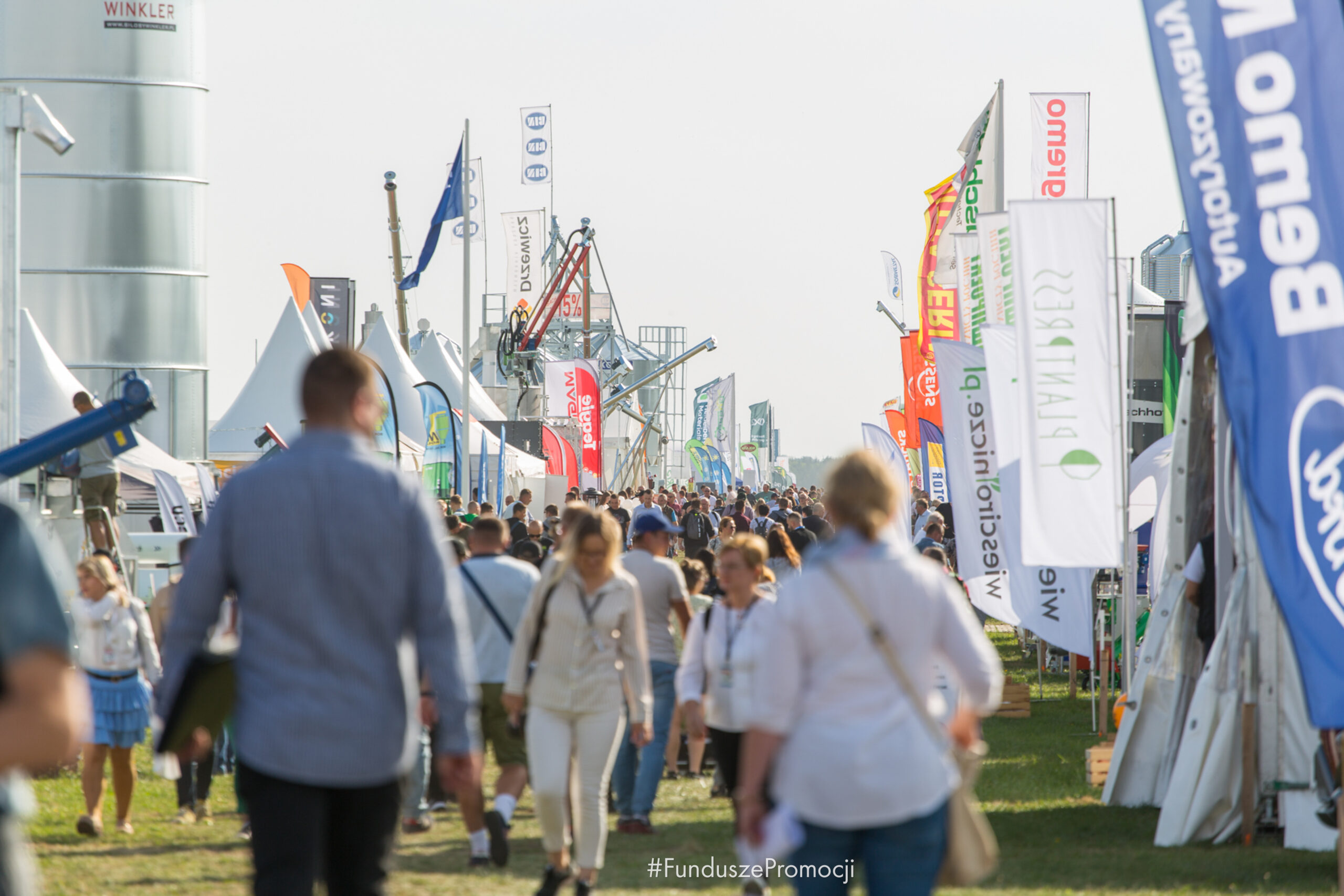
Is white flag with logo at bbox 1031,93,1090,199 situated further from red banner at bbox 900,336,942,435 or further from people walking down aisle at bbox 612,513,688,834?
people walking down aisle at bbox 612,513,688,834

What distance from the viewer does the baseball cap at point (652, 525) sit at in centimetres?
841

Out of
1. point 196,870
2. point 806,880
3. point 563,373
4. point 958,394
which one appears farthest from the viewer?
point 563,373

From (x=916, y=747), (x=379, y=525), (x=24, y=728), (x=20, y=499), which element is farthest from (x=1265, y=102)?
(x=20, y=499)

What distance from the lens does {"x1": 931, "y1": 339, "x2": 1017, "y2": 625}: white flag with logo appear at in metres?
12.7

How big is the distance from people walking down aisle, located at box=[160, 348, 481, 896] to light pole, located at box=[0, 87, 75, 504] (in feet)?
23.0

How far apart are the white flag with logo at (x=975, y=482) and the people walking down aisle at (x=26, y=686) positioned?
10809 millimetres

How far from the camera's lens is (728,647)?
750 cm

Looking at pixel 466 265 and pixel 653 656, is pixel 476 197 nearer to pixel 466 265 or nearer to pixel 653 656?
pixel 466 265

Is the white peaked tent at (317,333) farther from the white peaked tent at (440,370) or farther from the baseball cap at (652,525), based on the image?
the baseball cap at (652,525)

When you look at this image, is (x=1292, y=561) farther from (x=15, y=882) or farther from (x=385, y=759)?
A: (x=15, y=882)

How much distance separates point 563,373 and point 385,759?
103 ft

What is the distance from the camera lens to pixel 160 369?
1240 inches

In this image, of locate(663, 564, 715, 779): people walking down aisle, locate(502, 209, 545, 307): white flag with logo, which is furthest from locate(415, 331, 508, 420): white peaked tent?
locate(663, 564, 715, 779): people walking down aisle

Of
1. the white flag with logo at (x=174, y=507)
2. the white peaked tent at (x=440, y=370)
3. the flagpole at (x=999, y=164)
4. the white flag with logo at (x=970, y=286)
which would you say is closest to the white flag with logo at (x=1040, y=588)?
the white flag with logo at (x=970, y=286)
